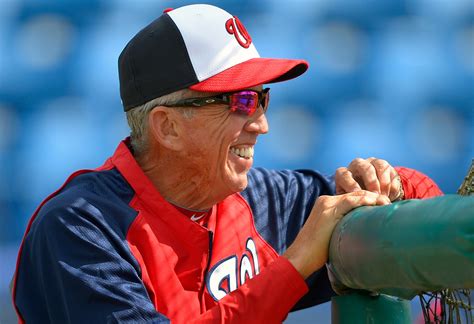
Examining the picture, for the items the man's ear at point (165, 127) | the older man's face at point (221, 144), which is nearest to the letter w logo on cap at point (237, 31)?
the older man's face at point (221, 144)

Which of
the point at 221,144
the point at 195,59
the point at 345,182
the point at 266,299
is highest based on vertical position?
the point at 195,59

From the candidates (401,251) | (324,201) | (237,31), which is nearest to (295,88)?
(237,31)

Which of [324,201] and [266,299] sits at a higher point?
[324,201]

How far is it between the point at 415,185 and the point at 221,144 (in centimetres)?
49

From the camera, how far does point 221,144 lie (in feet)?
6.70

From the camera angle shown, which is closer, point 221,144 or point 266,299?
point 266,299

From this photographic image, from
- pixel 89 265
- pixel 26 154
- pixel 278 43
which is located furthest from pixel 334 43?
pixel 89 265

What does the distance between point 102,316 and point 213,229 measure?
1.46 ft

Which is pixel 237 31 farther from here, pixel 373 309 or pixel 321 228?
pixel 373 309

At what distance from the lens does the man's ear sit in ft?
6.79

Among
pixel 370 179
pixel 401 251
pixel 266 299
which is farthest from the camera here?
pixel 370 179

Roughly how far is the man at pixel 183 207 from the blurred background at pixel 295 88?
176cm

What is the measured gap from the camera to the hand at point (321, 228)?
1636mm

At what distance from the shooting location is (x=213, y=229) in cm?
214
